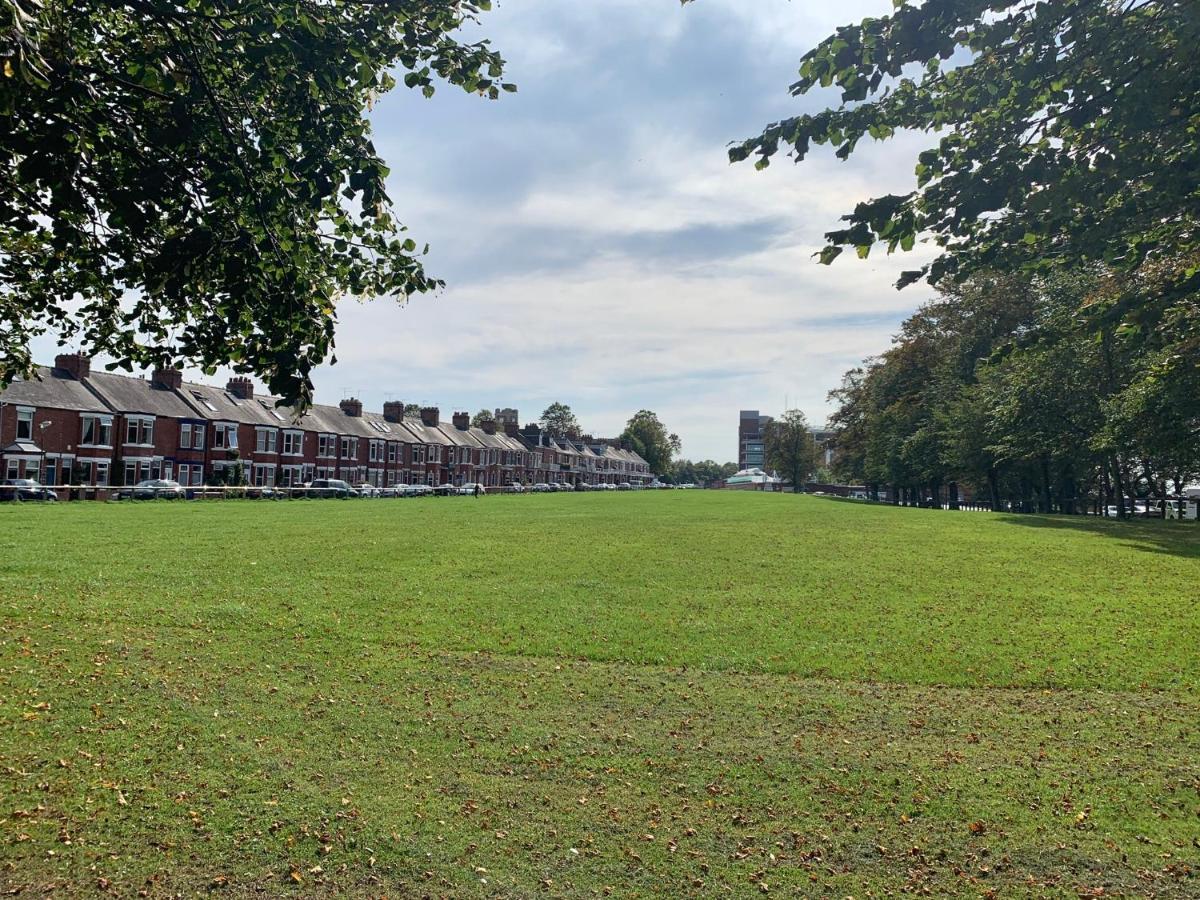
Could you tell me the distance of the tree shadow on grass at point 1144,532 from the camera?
26.9m

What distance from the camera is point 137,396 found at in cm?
6688

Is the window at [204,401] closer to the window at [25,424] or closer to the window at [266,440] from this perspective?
the window at [266,440]

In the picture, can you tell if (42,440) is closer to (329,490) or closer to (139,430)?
(139,430)

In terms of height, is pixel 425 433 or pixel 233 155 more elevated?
pixel 425 433

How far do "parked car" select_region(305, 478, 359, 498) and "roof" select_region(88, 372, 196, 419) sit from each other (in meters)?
12.4

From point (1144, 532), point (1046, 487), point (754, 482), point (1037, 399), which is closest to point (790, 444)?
point (754, 482)

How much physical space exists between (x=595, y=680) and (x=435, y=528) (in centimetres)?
2106

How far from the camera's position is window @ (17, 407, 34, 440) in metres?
57.3

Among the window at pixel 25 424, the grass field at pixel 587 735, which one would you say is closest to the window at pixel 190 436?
the window at pixel 25 424

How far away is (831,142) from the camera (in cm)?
748

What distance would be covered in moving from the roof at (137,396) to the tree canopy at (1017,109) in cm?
6988

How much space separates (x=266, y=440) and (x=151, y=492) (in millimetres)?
23207

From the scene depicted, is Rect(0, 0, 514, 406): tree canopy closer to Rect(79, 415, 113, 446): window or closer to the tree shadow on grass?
the tree shadow on grass

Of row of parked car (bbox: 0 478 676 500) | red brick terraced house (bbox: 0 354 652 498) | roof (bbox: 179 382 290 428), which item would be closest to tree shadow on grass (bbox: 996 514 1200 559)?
red brick terraced house (bbox: 0 354 652 498)
